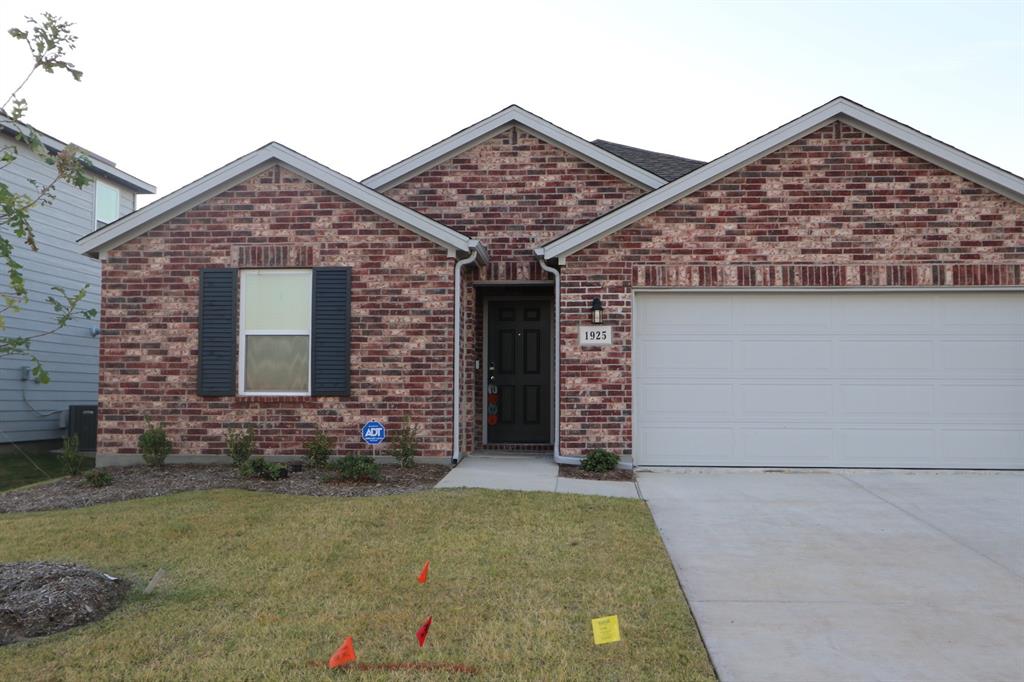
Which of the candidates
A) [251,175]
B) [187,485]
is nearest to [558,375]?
[187,485]

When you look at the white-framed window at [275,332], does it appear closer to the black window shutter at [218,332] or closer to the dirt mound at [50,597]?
the black window shutter at [218,332]

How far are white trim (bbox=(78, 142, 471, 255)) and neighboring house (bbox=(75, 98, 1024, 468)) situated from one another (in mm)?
27

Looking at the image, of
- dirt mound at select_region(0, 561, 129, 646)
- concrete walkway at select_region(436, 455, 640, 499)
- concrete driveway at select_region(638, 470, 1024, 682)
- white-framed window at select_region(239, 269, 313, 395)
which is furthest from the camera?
white-framed window at select_region(239, 269, 313, 395)

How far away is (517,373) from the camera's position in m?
11.9

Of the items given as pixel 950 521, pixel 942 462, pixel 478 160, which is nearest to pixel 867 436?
pixel 942 462

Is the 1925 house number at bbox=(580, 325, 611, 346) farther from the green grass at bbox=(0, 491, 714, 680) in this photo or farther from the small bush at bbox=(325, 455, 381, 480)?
the small bush at bbox=(325, 455, 381, 480)

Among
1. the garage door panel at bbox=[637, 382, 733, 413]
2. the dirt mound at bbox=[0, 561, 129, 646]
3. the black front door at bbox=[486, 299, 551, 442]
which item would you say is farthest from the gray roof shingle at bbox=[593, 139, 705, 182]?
the dirt mound at bbox=[0, 561, 129, 646]

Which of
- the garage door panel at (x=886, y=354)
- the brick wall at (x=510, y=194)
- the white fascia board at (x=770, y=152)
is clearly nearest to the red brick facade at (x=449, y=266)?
the white fascia board at (x=770, y=152)

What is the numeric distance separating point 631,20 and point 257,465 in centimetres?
802

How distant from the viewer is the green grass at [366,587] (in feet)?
13.3

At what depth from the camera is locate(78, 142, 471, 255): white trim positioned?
10109mm

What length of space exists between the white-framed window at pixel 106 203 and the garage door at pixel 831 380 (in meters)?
11.9

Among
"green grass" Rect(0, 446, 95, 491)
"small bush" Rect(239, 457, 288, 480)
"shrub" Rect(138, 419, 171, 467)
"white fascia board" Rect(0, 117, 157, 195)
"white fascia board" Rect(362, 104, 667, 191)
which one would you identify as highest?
"white fascia board" Rect(0, 117, 157, 195)

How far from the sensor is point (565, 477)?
943 cm
